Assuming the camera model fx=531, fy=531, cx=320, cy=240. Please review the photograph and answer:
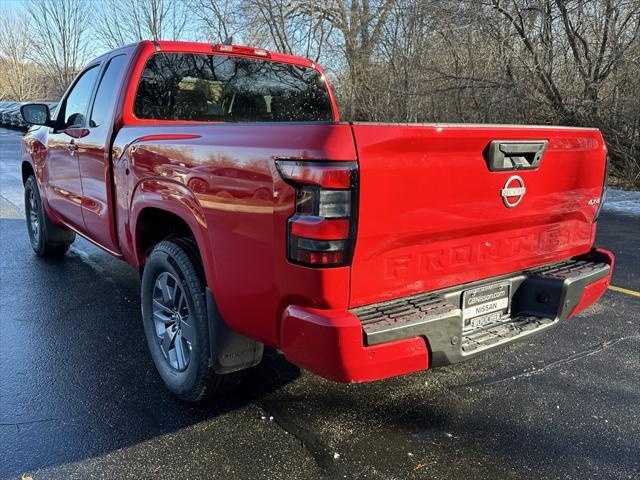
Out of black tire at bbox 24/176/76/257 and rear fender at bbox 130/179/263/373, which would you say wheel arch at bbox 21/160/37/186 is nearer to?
black tire at bbox 24/176/76/257

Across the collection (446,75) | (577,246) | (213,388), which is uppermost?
(446,75)

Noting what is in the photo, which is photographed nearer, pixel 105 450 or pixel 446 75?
pixel 105 450

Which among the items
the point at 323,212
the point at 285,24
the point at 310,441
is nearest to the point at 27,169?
the point at 310,441

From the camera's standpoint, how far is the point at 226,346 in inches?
105


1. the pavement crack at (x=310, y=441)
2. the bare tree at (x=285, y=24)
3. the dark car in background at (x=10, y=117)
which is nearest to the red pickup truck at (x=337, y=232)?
the pavement crack at (x=310, y=441)

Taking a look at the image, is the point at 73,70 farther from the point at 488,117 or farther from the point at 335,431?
the point at 335,431

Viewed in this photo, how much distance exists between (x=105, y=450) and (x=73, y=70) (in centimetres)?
4325

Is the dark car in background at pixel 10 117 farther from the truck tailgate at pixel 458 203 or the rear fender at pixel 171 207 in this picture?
the truck tailgate at pixel 458 203

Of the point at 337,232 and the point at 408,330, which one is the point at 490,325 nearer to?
the point at 408,330

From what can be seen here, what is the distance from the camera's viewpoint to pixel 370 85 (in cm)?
1650

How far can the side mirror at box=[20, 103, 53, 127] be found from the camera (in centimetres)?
478

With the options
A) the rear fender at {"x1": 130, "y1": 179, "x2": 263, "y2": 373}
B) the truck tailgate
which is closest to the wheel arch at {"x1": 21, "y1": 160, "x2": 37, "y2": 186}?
the rear fender at {"x1": 130, "y1": 179, "x2": 263, "y2": 373}

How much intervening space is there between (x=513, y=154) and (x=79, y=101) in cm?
374

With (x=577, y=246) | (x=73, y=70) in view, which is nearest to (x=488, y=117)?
(x=577, y=246)
